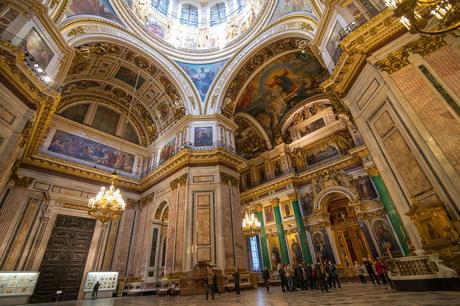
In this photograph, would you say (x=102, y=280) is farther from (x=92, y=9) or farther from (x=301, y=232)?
(x=92, y=9)

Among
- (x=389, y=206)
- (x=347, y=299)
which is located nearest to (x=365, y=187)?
(x=389, y=206)

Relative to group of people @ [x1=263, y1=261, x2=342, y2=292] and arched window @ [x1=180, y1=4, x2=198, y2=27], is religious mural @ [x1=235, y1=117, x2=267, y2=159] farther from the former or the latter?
group of people @ [x1=263, y1=261, x2=342, y2=292]

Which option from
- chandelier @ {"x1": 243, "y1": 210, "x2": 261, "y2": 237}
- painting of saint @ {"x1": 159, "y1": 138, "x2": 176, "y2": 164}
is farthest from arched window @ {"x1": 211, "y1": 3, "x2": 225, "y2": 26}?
chandelier @ {"x1": 243, "y1": 210, "x2": 261, "y2": 237}

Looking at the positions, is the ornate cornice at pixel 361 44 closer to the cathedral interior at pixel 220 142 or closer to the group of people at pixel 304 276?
the cathedral interior at pixel 220 142

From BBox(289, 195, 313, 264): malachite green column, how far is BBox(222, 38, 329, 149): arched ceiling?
466 centimetres

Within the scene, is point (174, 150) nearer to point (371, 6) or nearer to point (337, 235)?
point (371, 6)

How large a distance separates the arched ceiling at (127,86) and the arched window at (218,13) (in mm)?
6401

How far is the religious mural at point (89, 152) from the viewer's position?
36.2 feet

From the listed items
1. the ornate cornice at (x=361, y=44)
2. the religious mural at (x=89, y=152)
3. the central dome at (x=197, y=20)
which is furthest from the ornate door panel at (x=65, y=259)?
the ornate cornice at (x=361, y=44)

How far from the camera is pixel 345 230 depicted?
12.7 metres

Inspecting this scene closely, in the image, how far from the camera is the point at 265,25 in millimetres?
11312

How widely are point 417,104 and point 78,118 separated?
14.8 m

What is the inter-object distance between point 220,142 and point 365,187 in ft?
28.1

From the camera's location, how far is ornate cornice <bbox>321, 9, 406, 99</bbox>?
531 cm
